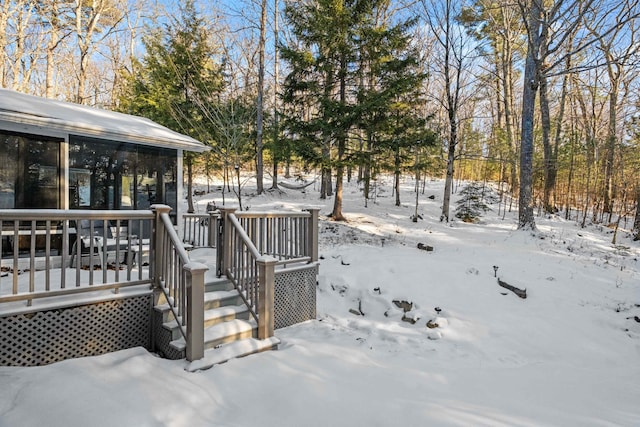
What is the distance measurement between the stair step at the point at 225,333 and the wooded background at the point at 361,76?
585 centimetres

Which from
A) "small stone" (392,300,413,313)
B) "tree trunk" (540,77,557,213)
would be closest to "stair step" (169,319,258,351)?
"small stone" (392,300,413,313)

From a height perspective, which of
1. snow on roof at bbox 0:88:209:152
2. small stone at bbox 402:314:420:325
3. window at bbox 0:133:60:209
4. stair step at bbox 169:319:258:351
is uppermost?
snow on roof at bbox 0:88:209:152

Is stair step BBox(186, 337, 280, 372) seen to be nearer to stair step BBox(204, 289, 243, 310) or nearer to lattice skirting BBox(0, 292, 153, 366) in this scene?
stair step BBox(204, 289, 243, 310)

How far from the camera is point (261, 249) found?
4.54m

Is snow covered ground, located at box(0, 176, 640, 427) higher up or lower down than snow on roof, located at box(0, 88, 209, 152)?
lower down

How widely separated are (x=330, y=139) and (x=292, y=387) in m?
7.40

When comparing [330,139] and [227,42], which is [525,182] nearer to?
[330,139]

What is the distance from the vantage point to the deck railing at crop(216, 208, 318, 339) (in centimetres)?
379

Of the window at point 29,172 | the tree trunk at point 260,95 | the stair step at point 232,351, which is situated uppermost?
the tree trunk at point 260,95

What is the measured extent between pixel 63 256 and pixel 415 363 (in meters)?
3.51

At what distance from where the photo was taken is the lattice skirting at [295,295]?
450 cm

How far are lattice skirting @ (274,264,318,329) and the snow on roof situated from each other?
10.7ft

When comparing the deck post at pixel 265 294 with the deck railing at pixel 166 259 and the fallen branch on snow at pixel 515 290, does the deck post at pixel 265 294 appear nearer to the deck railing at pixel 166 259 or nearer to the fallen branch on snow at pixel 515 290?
the deck railing at pixel 166 259

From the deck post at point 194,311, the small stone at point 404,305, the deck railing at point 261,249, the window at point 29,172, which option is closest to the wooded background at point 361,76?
the window at point 29,172
